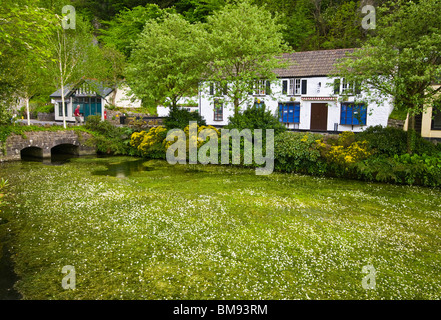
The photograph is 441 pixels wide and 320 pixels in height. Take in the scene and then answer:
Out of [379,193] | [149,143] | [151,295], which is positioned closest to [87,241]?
[151,295]

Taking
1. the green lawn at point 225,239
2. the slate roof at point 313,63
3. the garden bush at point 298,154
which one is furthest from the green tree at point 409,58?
the slate roof at point 313,63

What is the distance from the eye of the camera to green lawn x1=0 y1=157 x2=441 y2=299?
856cm

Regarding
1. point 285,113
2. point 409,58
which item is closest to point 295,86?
point 285,113

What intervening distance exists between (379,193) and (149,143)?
20.6 metres

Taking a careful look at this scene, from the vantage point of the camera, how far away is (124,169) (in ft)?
86.2

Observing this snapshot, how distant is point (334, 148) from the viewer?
22.5 m

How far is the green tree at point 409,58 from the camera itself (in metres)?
18.9

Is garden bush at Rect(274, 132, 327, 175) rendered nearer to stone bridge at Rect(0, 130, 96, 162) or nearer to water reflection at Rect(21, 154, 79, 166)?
water reflection at Rect(21, 154, 79, 166)

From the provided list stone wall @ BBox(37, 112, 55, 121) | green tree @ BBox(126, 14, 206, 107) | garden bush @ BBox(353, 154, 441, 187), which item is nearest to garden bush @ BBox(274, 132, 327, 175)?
garden bush @ BBox(353, 154, 441, 187)

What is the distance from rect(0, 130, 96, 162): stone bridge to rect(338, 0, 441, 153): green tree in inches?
1006

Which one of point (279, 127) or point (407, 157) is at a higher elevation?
point (279, 127)

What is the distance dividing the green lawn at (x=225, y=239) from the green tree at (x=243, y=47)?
34.7 ft

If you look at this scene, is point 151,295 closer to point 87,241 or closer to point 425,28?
point 87,241
